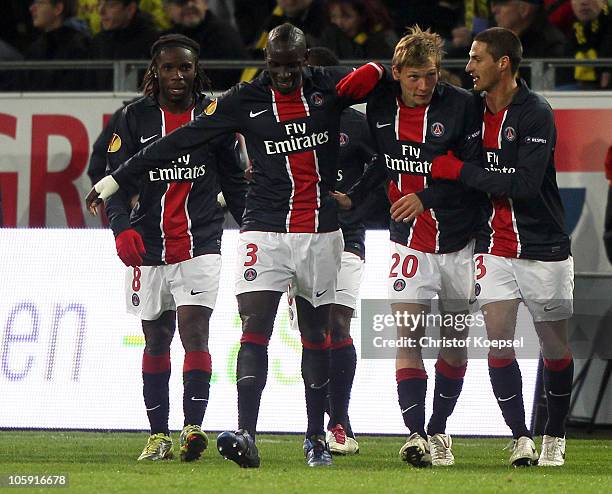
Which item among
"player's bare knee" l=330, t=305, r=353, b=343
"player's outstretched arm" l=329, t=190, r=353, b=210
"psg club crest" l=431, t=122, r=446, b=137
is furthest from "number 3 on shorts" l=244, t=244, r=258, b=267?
"player's bare knee" l=330, t=305, r=353, b=343

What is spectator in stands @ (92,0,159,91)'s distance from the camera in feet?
38.1

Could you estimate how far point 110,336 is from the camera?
8.96 metres

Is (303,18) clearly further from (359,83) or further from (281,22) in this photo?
(359,83)

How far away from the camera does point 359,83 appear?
6.79 metres

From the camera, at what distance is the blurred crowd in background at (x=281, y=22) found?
10.8m

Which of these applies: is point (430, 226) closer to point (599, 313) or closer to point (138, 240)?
point (138, 240)

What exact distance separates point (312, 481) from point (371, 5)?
628cm

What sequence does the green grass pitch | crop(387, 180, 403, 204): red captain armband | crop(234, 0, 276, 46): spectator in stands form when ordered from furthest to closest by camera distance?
crop(234, 0, 276, 46): spectator in stands
crop(387, 180, 403, 204): red captain armband
the green grass pitch

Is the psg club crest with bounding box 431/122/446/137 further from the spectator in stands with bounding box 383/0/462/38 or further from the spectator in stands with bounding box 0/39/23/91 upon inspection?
the spectator in stands with bounding box 0/39/23/91

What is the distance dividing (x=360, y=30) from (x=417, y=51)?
4.75m

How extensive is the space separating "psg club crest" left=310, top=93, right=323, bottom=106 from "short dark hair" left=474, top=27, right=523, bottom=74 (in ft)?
2.95

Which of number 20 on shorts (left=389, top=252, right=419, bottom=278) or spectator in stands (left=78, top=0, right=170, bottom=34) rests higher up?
spectator in stands (left=78, top=0, right=170, bottom=34)

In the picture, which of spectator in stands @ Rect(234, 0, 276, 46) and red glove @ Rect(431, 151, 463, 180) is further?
spectator in stands @ Rect(234, 0, 276, 46)

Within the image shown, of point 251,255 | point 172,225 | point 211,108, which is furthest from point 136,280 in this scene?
point 211,108
